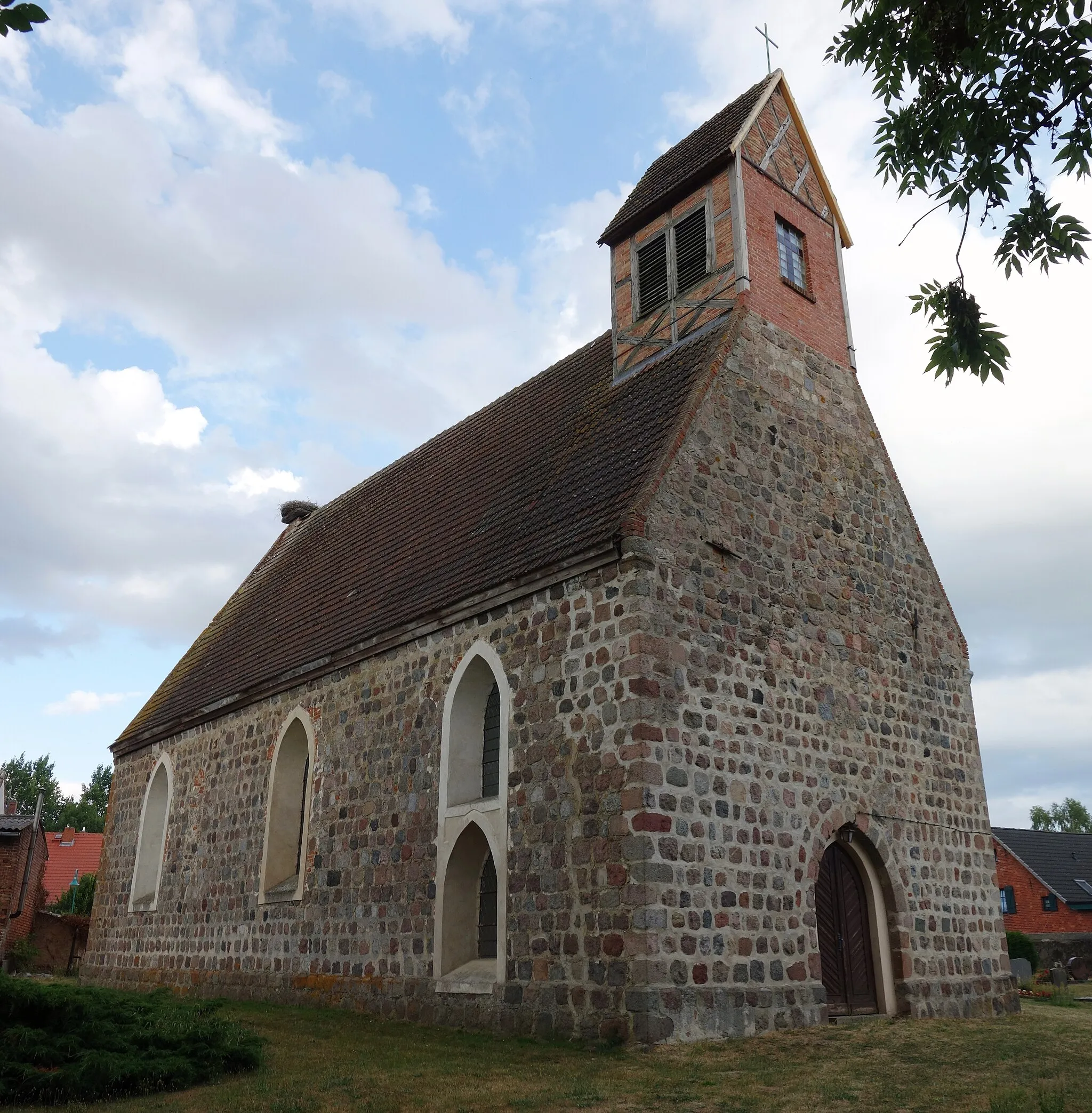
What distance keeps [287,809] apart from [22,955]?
657 inches

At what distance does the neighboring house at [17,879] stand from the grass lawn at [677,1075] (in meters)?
18.4

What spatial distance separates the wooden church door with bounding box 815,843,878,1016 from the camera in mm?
11594

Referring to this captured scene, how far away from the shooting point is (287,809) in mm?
15758

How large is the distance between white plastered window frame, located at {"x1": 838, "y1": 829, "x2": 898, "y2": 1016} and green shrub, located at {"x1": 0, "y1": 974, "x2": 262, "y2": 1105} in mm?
7158

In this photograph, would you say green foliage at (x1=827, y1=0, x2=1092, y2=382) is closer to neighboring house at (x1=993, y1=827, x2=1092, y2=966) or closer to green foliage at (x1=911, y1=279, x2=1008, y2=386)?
green foliage at (x1=911, y1=279, x2=1008, y2=386)

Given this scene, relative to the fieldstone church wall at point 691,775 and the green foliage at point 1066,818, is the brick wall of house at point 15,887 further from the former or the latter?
the green foliage at point 1066,818

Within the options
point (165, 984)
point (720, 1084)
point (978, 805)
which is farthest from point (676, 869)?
point (165, 984)

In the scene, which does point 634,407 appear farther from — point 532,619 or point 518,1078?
point 518,1078

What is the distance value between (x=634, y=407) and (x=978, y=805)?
7.32m

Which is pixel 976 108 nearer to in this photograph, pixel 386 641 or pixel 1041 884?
pixel 386 641

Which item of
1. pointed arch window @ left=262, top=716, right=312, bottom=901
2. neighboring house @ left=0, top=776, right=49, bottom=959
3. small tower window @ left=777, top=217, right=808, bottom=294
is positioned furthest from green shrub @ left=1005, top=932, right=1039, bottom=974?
neighboring house @ left=0, top=776, right=49, bottom=959


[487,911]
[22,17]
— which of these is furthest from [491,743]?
[22,17]

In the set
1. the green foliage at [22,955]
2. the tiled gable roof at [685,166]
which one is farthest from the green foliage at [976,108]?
the green foliage at [22,955]

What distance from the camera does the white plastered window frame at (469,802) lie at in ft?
35.9
